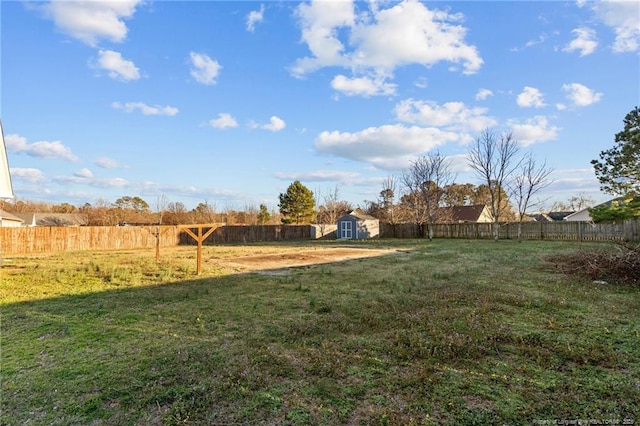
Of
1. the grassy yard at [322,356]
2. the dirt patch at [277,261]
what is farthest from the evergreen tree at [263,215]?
the grassy yard at [322,356]

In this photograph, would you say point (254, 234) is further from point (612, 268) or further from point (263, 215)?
point (612, 268)

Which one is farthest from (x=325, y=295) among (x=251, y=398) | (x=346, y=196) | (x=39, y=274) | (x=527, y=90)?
(x=346, y=196)

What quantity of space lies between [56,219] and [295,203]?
27.6 m

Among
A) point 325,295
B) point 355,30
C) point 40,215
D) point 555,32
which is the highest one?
point 355,30

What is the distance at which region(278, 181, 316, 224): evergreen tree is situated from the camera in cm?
3325

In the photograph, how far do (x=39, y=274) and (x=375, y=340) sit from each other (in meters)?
8.61

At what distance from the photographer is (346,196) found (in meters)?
40.7

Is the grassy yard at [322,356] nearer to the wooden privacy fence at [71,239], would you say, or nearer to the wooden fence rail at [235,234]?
the wooden fence rail at [235,234]

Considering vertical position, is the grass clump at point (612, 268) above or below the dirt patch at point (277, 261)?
above

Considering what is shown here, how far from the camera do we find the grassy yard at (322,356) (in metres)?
2.19

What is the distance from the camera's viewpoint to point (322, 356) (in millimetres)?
3104

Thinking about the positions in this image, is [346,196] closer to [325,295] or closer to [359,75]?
[359,75]

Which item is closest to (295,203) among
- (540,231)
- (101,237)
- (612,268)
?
(101,237)

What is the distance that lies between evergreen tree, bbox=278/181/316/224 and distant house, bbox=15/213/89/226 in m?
21.3
